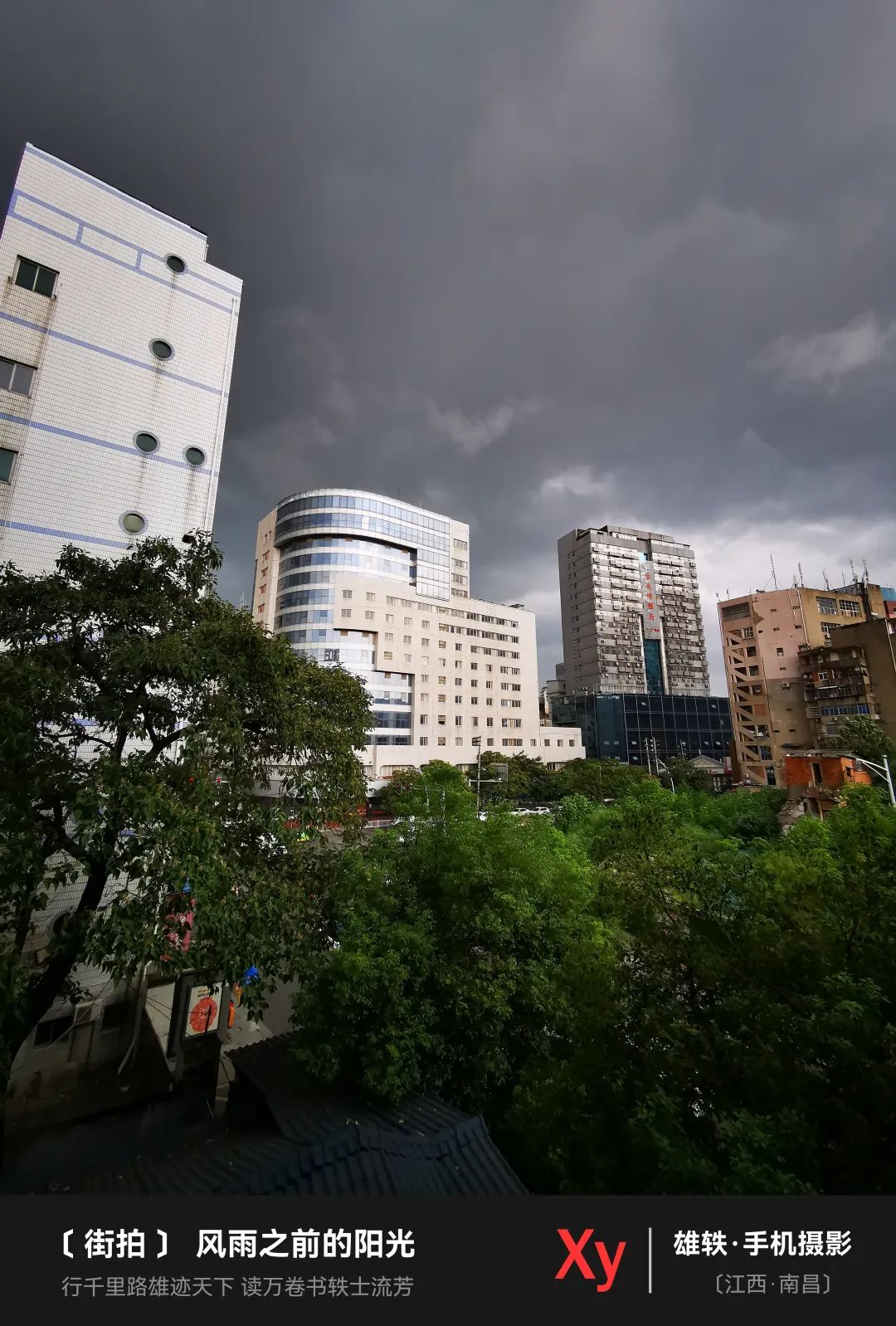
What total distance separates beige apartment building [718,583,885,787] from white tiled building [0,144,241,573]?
43.9 m

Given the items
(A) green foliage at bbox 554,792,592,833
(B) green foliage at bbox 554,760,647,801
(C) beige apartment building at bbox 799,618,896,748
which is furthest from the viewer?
(B) green foliage at bbox 554,760,647,801

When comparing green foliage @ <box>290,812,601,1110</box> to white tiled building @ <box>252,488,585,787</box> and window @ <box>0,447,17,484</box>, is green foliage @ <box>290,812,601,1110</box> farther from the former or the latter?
white tiled building @ <box>252,488,585,787</box>

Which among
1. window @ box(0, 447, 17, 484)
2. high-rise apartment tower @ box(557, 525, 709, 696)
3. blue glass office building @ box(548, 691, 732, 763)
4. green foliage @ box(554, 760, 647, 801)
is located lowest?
green foliage @ box(554, 760, 647, 801)

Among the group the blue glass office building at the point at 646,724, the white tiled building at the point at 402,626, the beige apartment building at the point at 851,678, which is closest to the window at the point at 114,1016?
the white tiled building at the point at 402,626

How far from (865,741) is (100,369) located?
118 ft

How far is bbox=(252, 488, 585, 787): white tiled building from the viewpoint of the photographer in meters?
52.1

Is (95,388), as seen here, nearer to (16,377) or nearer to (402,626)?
(16,377)

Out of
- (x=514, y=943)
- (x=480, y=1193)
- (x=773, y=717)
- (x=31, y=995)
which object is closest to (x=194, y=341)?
(x=31, y=995)

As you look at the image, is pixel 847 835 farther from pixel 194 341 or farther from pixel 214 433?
pixel 194 341

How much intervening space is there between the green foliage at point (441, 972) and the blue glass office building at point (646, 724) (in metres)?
65.8

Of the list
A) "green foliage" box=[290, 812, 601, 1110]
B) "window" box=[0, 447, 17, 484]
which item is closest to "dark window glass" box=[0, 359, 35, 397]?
"window" box=[0, 447, 17, 484]

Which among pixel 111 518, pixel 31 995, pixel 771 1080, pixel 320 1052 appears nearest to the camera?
pixel 771 1080

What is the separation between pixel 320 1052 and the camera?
7.36 m

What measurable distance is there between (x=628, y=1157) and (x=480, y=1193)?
172 centimetres
